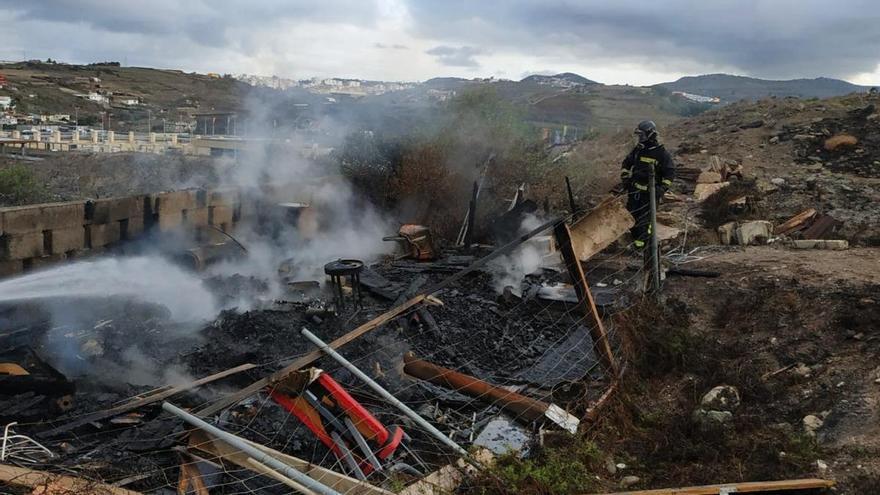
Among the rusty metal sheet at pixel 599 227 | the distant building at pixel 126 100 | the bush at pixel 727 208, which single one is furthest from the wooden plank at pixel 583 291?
the distant building at pixel 126 100

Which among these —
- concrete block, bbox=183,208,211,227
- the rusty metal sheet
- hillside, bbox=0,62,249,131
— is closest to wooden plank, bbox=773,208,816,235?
the rusty metal sheet

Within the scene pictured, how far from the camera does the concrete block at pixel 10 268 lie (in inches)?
319

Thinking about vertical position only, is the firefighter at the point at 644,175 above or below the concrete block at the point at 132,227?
above

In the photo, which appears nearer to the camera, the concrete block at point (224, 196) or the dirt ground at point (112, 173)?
the concrete block at point (224, 196)

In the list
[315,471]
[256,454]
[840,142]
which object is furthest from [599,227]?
[840,142]

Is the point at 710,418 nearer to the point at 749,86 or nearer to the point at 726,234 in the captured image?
the point at 726,234

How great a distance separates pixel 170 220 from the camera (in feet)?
35.6

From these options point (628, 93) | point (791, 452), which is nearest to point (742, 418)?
point (791, 452)

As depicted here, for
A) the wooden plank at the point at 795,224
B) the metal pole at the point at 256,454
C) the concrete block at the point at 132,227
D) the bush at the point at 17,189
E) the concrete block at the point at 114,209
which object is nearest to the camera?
the metal pole at the point at 256,454

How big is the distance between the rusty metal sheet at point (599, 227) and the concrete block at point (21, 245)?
737 centimetres

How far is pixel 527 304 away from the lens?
8.52 m

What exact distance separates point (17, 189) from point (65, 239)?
32.3 feet

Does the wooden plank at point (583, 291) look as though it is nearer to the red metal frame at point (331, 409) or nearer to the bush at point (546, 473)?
the bush at point (546, 473)

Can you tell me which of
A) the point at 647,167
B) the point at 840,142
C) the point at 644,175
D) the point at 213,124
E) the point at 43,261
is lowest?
the point at 43,261
